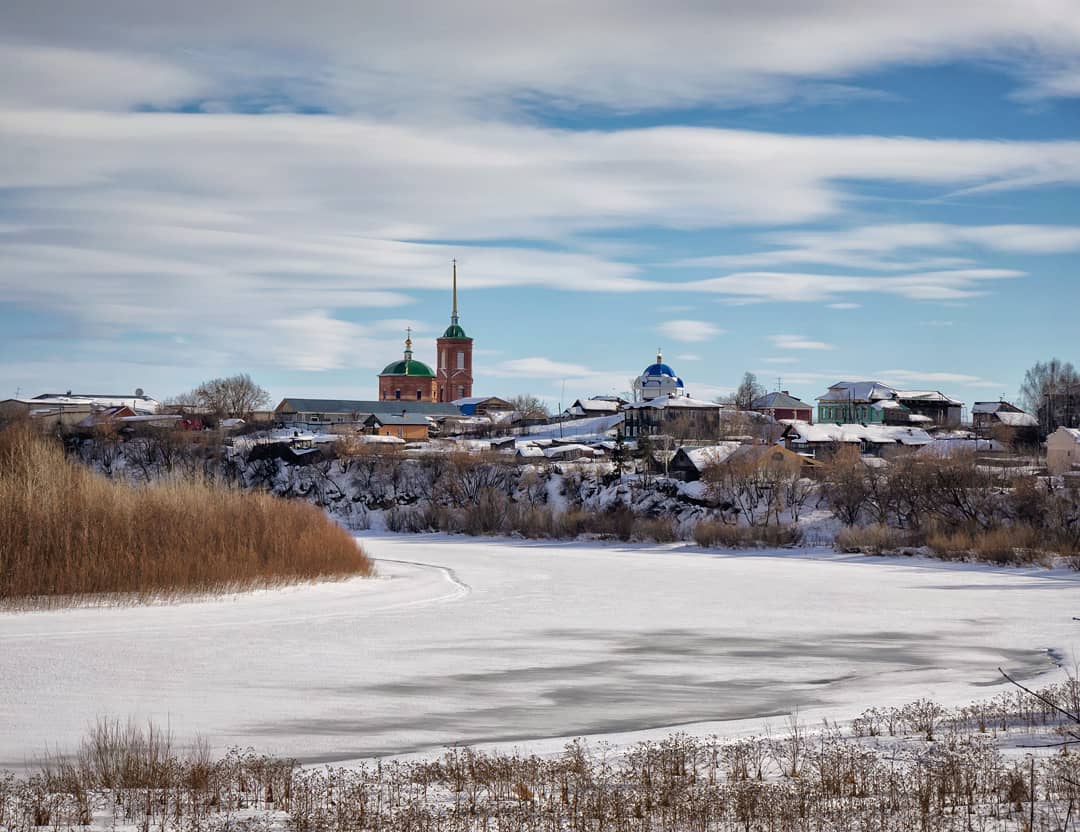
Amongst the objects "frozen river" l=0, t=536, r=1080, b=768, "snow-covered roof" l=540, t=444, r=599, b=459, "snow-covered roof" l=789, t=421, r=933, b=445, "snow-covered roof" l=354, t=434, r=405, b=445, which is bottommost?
"frozen river" l=0, t=536, r=1080, b=768

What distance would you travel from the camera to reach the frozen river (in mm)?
13328

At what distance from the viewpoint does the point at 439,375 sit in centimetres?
18225

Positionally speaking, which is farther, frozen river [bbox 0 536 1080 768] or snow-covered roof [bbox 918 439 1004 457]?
snow-covered roof [bbox 918 439 1004 457]

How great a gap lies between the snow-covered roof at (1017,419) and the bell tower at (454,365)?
86.6 meters

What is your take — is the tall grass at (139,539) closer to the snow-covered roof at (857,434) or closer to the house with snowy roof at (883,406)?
the snow-covered roof at (857,434)

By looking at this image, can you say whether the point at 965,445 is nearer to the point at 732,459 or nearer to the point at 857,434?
the point at 857,434

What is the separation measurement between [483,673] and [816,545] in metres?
34.6

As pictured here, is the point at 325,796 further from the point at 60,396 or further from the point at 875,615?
the point at 60,396

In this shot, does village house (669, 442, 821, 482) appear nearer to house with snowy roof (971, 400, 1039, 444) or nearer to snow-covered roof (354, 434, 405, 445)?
snow-covered roof (354, 434, 405, 445)

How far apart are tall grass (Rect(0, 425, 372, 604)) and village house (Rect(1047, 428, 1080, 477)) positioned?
53814mm

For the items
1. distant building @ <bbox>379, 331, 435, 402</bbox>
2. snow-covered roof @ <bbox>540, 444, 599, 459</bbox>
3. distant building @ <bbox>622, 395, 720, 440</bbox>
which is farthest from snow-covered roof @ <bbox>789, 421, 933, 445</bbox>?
distant building @ <bbox>379, 331, 435, 402</bbox>

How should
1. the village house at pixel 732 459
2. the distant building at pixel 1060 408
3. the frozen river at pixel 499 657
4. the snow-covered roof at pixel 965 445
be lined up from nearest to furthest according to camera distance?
the frozen river at pixel 499 657 → the village house at pixel 732 459 → the snow-covered roof at pixel 965 445 → the distant building at pixel 1060 408

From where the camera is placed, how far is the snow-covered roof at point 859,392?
123062 millimetres

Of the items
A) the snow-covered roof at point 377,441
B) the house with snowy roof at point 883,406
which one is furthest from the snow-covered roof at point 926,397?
the snow-covered roof at point 377,441
